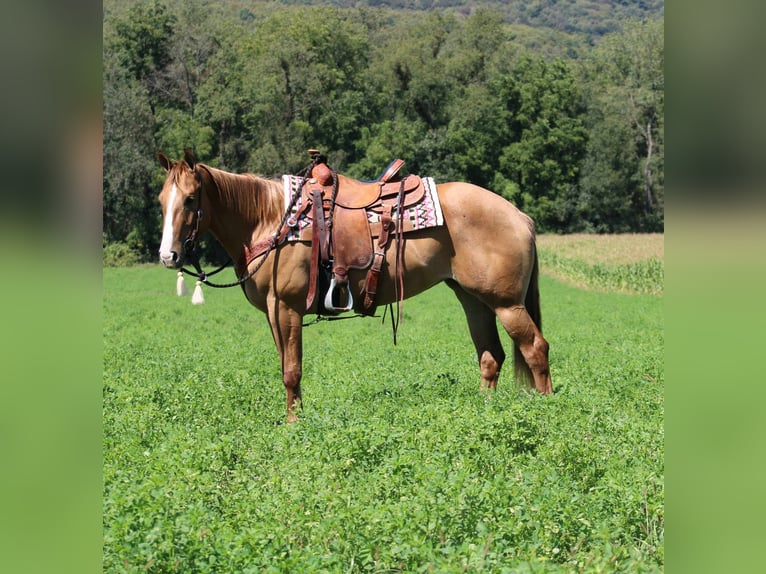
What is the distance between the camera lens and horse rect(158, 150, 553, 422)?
809cm

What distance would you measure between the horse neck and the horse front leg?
758mm

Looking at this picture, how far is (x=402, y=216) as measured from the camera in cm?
826

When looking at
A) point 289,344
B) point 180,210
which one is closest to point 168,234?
point 180,210

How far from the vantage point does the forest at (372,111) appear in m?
49.3

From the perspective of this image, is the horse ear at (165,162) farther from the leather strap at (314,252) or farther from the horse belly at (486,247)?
the horse belly at (486,247)

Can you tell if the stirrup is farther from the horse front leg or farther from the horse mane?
the horse mane

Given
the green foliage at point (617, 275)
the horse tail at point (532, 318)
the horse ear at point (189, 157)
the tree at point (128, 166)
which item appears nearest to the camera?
the horse ear at point (189, 157)

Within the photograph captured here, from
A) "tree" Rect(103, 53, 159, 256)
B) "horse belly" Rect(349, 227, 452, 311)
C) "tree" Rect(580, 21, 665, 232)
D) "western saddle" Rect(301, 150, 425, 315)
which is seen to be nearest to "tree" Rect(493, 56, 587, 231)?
"tree" Rect(580, 21, 665, 232)

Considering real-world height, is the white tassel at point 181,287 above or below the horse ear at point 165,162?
below

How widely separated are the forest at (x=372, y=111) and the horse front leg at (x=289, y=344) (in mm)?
38572

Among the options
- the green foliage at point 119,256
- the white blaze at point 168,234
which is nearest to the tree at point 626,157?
the green foliage at point 119,256

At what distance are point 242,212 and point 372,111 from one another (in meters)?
53.5
